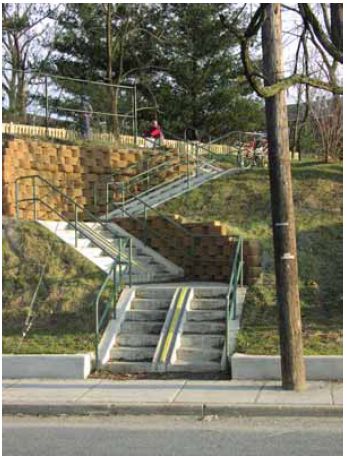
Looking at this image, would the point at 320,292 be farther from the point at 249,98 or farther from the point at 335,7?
the point at 249,98

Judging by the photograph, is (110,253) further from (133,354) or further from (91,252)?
(133,354)

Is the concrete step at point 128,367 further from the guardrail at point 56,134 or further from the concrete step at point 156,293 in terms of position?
the guardrail at point 56,134

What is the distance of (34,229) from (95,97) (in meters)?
12.8

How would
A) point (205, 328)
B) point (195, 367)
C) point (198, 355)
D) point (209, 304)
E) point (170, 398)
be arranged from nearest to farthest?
point (170, 398) < point (195, 367) < point (198, 355) < point (205, 328) < point (209, 304)

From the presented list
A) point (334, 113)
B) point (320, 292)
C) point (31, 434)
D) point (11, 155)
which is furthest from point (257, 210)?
point (31, 434)

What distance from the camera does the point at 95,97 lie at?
84.8 ft

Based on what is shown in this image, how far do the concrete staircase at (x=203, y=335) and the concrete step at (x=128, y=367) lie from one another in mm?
341

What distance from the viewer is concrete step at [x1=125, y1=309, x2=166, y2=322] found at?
11.9 meters

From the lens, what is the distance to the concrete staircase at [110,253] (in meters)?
13.8

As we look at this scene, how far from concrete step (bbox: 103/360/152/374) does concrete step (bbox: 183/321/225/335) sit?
36.5 inches

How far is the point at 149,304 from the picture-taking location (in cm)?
1224

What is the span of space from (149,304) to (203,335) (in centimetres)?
125

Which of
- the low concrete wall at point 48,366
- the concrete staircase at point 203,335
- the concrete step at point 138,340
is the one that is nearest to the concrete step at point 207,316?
the concrete staircase at point 203,335

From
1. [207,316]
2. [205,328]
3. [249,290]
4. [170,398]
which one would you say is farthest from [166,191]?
[170,398]
